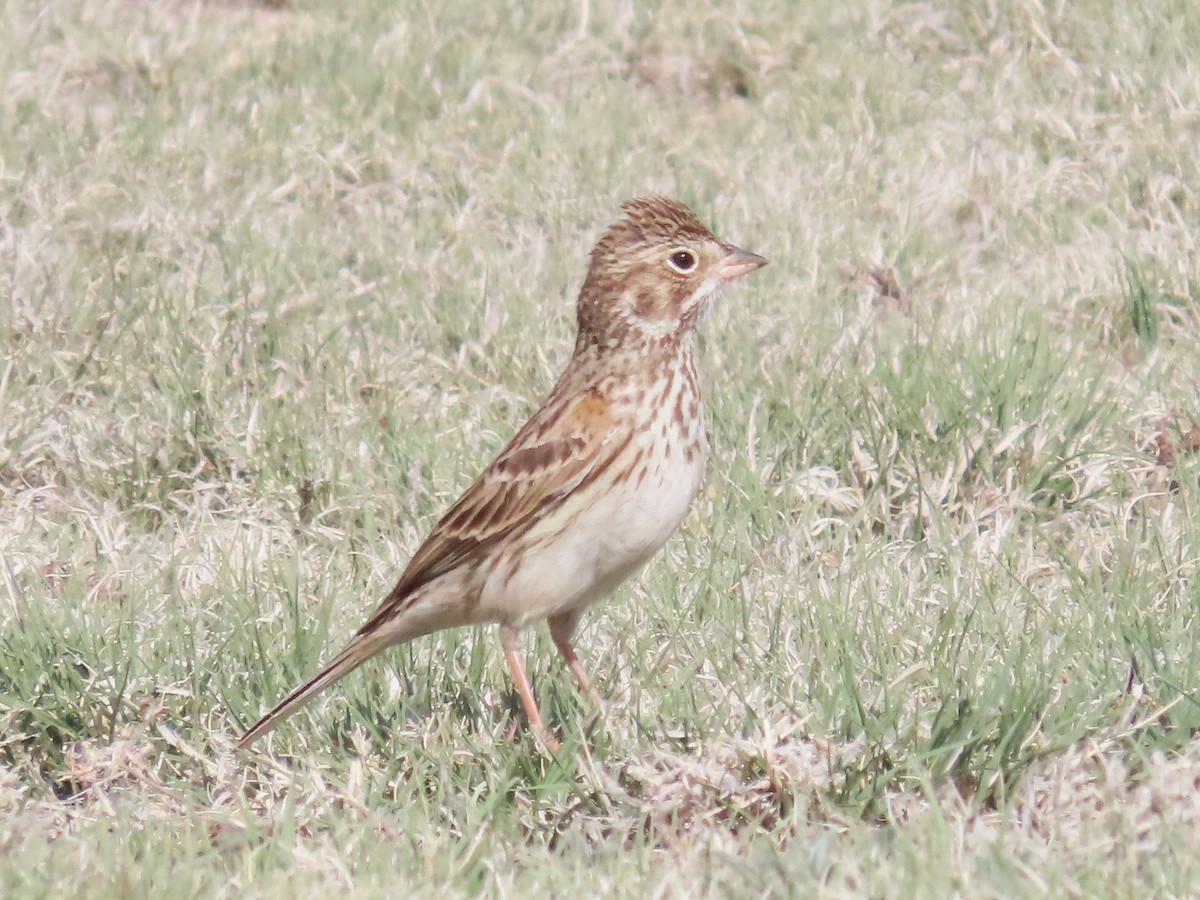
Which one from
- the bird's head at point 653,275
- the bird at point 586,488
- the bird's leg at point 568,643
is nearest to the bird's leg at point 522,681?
the bird at point 586,488

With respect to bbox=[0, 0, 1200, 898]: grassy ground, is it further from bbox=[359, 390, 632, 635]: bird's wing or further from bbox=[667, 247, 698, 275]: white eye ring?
bbox=[667, 247, 698, 275]: white eye ring

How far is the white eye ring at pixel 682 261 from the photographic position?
5.60m

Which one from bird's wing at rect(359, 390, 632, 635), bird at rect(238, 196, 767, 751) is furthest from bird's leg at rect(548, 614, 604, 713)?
bird's wing at rect(359, 390, 632, 635)

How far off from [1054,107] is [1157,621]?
476 centimetres

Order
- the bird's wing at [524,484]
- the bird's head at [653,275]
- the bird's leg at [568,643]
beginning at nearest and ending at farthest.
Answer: the bird's wing at [524,484]
the bird's leg at [568,643]
the bird's head at [653,275]

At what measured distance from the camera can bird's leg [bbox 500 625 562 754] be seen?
4969mm

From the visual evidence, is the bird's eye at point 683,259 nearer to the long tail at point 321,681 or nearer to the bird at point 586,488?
the bird at point 586,488

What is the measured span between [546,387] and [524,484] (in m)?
2.11

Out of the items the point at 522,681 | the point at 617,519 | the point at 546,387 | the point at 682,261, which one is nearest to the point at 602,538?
the point at 617,519

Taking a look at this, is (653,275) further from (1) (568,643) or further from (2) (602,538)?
(1) (568,643)

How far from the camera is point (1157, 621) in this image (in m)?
5.36

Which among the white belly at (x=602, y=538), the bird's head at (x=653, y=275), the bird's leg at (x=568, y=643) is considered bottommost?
the bird's leg at (x=568, y=643)

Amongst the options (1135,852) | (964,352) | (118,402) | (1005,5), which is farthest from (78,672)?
(1005,5)

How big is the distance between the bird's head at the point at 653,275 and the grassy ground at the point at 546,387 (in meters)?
0.84
